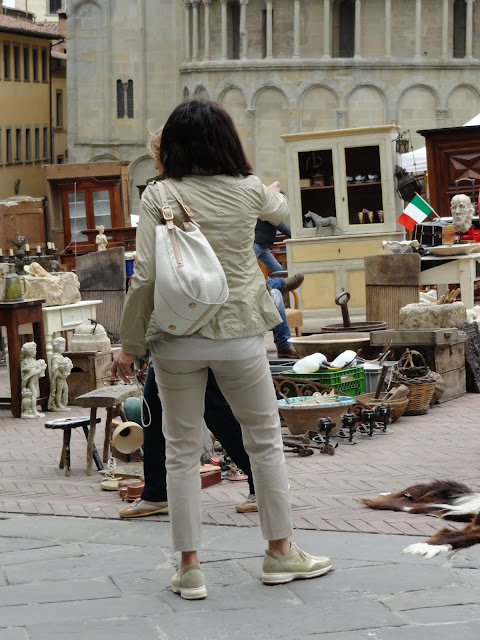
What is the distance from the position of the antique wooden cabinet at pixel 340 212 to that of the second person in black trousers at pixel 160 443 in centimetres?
1076

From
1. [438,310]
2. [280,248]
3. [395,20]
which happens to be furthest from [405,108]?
[438,310]

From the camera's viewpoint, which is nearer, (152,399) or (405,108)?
(152,399)

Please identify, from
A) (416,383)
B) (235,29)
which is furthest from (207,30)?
(416,383)

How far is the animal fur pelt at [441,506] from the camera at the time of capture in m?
5.53

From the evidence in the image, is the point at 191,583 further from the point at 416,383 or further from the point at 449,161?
the point at 449,161

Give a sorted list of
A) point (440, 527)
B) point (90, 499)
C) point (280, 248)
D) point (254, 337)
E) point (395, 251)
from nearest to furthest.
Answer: point (254, 337) → point (440, 527) → point (90, 499) → point (395, 251) → point (280, 248)

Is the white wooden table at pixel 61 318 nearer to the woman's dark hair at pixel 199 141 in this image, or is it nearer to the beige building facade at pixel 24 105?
the woman's dark hair at pixel 199 141

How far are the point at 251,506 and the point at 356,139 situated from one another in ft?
38.2

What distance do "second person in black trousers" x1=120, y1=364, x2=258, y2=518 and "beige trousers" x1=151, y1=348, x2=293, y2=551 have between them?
3.59ft

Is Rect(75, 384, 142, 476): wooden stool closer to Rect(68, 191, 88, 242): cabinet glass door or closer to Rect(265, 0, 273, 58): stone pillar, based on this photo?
Rect(68, 191, 88, 242): cabinet glass door

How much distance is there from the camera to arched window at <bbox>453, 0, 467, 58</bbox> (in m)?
60.8

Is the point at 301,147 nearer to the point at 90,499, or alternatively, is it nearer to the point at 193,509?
the point at 90,499

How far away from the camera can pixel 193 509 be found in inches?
199

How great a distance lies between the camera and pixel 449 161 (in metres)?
22.7
